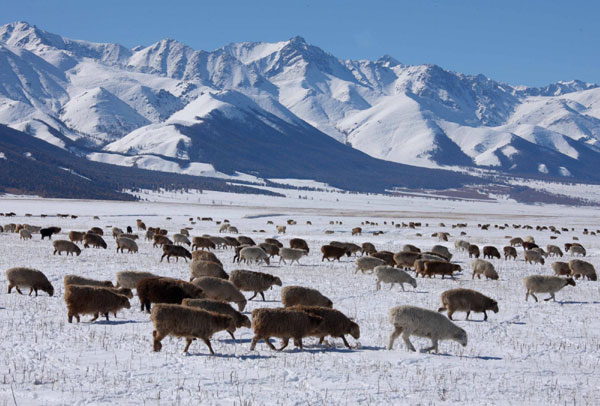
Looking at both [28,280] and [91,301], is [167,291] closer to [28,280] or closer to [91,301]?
[91,301]

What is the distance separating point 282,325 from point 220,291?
4364 millimetres

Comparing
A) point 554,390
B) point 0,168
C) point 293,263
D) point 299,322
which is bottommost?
point 554,390

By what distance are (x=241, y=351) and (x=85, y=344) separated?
309 centimetres

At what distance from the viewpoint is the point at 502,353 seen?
1342 cm

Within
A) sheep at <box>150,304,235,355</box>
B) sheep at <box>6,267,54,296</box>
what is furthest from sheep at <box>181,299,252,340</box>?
sheep at <box>6,267,54,296</box>

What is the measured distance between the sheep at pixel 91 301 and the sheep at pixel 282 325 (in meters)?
4.40

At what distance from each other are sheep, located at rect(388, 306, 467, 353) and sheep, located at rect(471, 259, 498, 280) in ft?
44.9

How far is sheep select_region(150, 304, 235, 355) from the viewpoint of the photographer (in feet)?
39.5

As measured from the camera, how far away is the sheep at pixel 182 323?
474 inches

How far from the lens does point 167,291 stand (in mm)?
15328

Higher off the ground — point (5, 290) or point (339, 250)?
point (339, 250)

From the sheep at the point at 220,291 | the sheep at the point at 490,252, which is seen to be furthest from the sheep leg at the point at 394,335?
the sheep at the point at 490,252

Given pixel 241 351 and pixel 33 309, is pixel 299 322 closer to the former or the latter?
pixel 241 351

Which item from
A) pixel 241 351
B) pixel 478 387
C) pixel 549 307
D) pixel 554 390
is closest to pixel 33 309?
pixel 241 351
